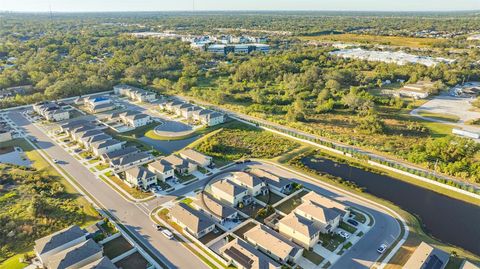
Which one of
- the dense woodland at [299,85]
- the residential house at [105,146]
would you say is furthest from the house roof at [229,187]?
the dense woodland at [299,85]

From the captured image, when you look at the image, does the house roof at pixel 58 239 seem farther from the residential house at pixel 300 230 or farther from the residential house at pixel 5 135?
the residential house at pixel 5 135

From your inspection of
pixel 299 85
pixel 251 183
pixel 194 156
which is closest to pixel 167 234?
pixel 251 183

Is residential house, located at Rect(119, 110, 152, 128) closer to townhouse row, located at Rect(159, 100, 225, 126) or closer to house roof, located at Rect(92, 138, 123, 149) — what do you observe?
townhouse row, located at Rect(159, 100, 225, 126)

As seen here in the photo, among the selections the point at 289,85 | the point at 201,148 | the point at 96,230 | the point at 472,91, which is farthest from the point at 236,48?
the point at 96,230

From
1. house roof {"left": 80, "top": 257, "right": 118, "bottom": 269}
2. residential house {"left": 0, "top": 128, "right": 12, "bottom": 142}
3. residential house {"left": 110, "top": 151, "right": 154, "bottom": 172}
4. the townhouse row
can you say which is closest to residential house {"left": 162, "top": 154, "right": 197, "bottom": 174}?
residential house {"left": 110, "top": 151, "right": 154, "bottom": 172}

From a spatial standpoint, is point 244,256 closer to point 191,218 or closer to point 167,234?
point 191,218

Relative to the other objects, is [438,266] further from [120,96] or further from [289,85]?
[120,96]
